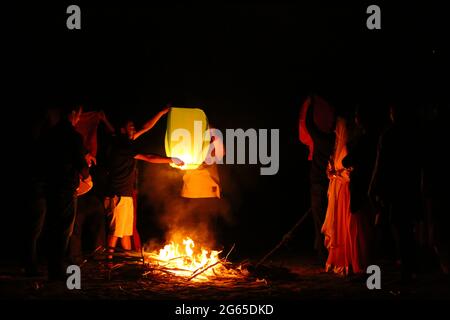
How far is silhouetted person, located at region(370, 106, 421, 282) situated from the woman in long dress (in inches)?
22.3

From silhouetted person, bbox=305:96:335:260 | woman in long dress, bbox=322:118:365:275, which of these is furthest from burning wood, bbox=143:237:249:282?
silhouetted person, bbox=305:96:335:260

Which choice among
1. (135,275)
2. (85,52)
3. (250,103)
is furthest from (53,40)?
(135,275)

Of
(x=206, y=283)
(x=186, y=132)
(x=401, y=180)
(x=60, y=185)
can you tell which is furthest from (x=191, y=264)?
(x=401, y=180)

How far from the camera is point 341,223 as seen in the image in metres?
6.35

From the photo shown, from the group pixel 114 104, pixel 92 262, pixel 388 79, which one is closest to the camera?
pixel 92 262

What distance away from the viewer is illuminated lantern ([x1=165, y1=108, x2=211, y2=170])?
5938 millimetres

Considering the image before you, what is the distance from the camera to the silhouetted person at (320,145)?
6.77 meters

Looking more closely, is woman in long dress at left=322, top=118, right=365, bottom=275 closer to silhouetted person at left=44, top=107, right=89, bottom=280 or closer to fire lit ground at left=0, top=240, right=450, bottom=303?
fire lit ground at left=0, top=240, right=450, bottom=303

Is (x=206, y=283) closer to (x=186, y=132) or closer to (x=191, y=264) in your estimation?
(x=191, y=264)

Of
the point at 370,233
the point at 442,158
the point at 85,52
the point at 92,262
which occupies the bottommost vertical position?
the point at 92,262

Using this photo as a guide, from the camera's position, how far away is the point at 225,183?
10195 millimetres

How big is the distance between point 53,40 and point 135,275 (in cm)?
470

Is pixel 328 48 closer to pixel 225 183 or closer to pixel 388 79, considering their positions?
pixel 388 79
